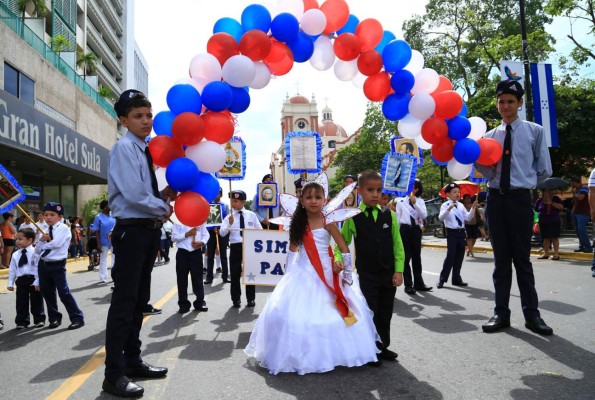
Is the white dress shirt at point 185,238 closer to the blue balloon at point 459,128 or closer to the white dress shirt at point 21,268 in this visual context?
the white dress shirt at point 21,268

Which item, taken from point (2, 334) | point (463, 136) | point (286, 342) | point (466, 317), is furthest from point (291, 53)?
point (2, 334)

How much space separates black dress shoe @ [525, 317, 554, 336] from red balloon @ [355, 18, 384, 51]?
3532 millimetres

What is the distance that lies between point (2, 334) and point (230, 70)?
173 inches

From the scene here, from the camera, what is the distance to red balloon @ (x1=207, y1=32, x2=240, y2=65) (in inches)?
195

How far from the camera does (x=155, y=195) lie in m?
3.85

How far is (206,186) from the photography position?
4480 millimetres

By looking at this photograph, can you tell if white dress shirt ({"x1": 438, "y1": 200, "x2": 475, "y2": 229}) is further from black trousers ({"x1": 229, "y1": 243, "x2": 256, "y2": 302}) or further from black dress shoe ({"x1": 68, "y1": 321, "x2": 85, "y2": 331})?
black dress shoe ({"x1": 68, "y1": 321, "x2": 85, "y2": 331})

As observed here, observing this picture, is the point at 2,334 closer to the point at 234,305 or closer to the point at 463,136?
the point at 234,305

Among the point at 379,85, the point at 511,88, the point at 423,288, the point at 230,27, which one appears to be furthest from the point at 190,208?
the point at 423,288

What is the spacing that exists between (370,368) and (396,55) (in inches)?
139

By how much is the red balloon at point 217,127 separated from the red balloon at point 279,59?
114 centimetres

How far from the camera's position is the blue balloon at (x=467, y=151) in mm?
4824

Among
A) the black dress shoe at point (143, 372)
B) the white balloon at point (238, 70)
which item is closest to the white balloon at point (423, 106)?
the white balloon at point (238, 70)

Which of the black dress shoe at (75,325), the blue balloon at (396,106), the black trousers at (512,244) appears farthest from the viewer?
the black dress shoe at (75,325)
